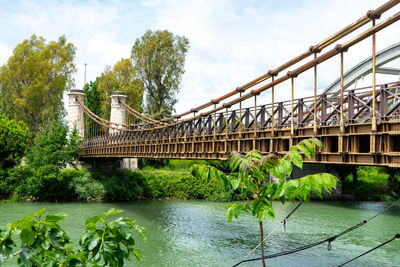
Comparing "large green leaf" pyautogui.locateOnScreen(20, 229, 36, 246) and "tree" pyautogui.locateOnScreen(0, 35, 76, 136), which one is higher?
"tree" pyautogui.locateOnScreen(0, 35, 76, 136)

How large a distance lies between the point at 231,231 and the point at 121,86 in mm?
33009

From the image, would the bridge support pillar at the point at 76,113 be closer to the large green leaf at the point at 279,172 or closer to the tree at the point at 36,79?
the tree at the point at 36,79

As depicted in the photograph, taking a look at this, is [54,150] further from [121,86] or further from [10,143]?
[121,86]

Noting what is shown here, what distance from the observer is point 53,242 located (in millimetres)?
3539

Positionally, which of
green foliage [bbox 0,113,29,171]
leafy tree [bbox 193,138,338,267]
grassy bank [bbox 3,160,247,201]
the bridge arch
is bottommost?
grassy bank [bbox 3,160,247,201]

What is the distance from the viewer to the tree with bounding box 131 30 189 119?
43781mm

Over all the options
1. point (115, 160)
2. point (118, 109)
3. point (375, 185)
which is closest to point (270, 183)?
point (118, 109)

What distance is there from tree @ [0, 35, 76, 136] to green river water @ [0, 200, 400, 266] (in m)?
20.0

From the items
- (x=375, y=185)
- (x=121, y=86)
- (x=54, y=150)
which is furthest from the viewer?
(x=121, y=86)

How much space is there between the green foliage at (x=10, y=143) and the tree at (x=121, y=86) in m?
15.9

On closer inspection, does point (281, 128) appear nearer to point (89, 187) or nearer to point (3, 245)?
point (3, 245)

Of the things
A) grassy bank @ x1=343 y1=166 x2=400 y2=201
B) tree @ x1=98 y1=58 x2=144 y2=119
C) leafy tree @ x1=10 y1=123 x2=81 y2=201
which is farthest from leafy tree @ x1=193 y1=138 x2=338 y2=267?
tree @ x1=98 y1=58 x2=144 y2=119

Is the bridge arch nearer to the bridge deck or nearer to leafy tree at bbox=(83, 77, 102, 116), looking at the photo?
the bridge deck

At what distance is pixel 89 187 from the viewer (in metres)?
32.2
